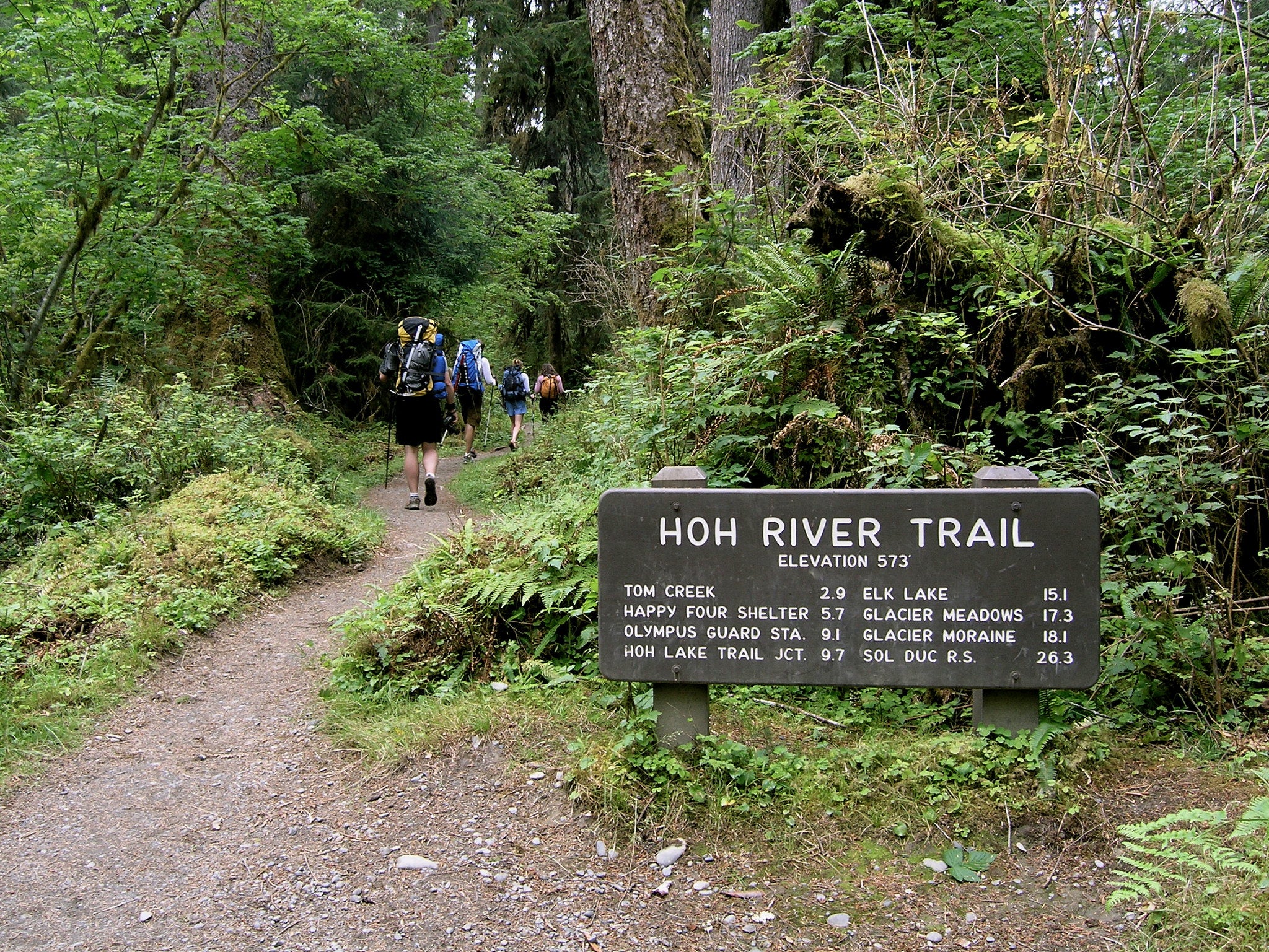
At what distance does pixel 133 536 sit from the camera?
7.35 meters

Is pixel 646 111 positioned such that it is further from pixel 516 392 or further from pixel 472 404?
pixel 516 392

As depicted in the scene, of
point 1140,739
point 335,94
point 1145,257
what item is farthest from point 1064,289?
point 335,94

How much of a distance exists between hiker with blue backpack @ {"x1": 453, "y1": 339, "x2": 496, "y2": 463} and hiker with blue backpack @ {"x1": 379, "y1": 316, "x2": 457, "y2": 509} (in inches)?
141

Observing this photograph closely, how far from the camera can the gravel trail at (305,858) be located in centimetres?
310

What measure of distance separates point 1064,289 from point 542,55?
16.6 metres

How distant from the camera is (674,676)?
3.64 m

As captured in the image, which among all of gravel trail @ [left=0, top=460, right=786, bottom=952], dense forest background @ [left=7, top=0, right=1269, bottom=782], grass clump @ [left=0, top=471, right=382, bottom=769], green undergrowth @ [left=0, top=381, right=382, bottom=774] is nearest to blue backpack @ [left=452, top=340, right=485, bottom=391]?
dense forest background @ [left=7, top=0, right=1269, bottom=782]

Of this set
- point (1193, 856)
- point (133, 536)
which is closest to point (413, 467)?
point (133, 536)

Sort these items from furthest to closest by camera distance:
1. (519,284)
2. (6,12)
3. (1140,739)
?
1. (519,284)
2. (6,12)
3. (1140,739)

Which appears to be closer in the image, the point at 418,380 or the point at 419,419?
the point at 418,380

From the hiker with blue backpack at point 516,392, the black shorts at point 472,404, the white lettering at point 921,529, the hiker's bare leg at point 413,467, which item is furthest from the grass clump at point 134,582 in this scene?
the hiker with blue backpack at point 516,392

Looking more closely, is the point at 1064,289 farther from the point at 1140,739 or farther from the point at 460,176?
the point at 460,176

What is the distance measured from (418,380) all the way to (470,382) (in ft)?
15.7

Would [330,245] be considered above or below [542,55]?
below
